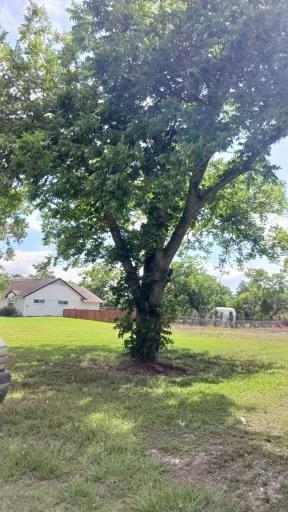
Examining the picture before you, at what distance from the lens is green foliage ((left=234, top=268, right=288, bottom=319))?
57.7 m

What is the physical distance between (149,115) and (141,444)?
6.06 m

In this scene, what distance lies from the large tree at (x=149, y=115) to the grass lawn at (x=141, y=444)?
2923 millimetres

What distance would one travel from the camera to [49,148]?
30.3ft

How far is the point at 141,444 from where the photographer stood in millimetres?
Result: 4801

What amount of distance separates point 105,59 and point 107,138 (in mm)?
1554

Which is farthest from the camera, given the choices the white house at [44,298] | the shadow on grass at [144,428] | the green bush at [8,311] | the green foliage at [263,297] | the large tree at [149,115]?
the green foliage at [263,297]

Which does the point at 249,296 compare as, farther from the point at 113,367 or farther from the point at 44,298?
the point at 113,367

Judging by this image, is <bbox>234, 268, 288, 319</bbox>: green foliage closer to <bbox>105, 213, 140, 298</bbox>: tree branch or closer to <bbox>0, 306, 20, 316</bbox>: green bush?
<bbox>0, 306, 20, 316</bbox>: green bush

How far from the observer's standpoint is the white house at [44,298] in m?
46.2

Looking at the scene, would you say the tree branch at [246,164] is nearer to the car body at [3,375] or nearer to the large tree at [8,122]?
the large tree at [8,122]

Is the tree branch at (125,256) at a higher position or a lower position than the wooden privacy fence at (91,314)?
higher

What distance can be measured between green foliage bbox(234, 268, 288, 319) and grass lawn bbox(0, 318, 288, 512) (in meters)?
49.2

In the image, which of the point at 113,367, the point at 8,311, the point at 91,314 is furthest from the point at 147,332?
the point at 8,311

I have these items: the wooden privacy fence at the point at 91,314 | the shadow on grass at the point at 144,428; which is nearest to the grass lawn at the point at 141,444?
the shadow on grass at the point at 144,428
